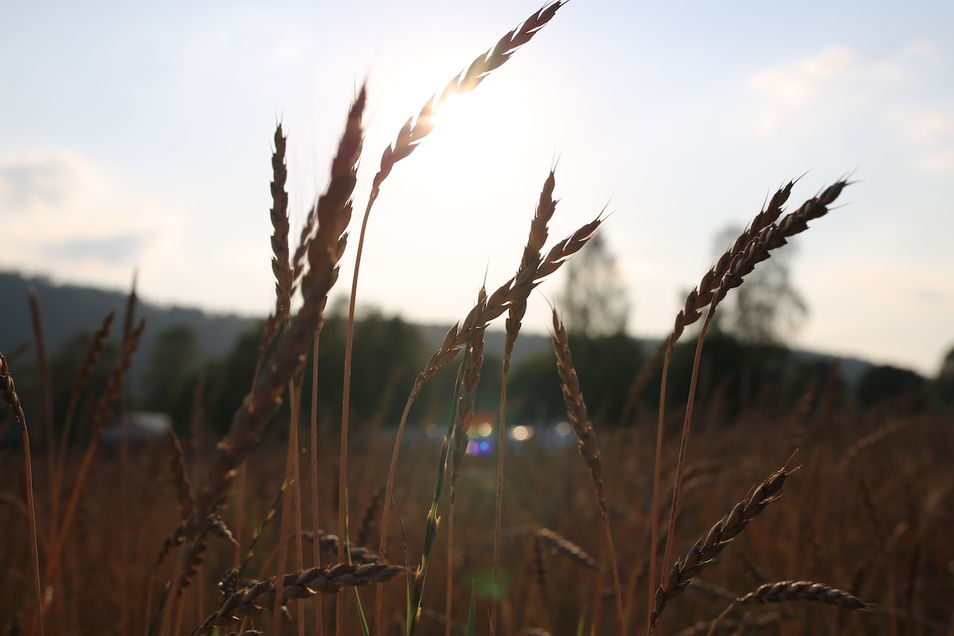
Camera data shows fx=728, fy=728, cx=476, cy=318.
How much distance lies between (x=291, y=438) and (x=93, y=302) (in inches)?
6460

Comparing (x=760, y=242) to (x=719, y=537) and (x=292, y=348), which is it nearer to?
(x=719, y=537)

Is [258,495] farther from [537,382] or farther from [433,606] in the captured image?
[537,382]

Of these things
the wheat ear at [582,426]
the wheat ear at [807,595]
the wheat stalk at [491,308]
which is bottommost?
the wheat ear at [807,595]

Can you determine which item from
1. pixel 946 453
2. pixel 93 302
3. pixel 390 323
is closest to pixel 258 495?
pixel 946 453

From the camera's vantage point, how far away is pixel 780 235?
1.01 meters

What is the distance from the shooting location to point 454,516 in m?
3.17

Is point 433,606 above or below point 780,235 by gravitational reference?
below

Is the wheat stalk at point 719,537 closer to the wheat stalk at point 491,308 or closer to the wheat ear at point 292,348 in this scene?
the wheat stalk at point 491,308

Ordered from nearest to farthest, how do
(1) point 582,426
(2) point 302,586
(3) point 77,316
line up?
(2) point 302,586, (1) point 582,426, (3) point 77,316

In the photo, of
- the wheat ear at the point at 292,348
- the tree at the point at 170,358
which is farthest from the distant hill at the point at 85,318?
the wheat ear at the point at 292,348

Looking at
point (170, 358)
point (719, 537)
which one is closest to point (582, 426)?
point (719, 537)

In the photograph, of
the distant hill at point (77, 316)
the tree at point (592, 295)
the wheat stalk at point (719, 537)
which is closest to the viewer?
the wheat stalk at point (719, 537)

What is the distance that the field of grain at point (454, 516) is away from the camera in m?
0.94

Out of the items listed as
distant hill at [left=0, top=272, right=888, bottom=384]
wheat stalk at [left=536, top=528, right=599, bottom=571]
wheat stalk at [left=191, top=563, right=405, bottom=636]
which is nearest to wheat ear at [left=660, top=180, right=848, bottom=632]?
wheat stalk at [left=191, top=563, right=405, bottom=636]
